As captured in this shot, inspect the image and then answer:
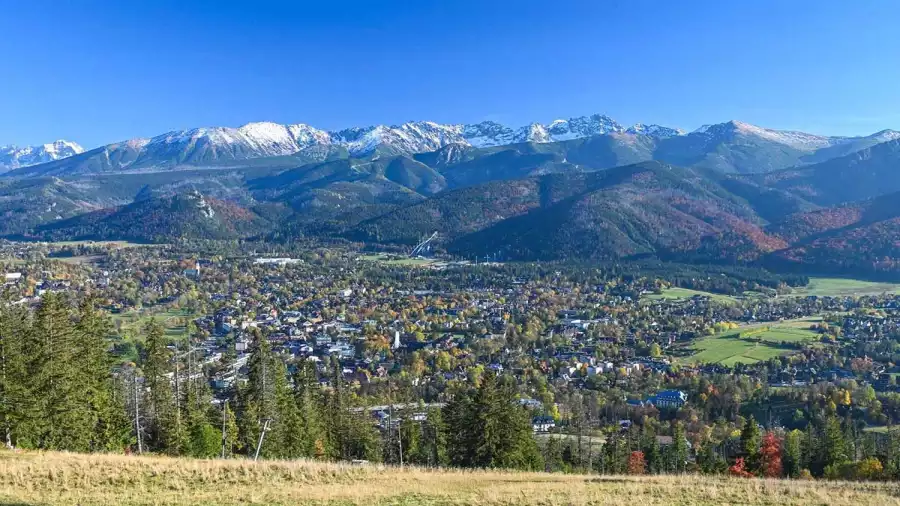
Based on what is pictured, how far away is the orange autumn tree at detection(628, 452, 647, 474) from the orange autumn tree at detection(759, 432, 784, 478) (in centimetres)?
742

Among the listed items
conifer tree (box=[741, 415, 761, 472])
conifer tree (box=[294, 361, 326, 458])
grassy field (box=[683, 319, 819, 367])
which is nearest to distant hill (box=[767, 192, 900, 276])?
grassy field (box=[683, 319, 819, 367])

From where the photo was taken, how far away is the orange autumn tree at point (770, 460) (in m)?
42.3

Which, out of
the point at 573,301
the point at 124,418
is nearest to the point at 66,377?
the point at 124,418

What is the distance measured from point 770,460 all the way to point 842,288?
130 meters

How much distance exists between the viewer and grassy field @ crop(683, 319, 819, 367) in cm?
8859

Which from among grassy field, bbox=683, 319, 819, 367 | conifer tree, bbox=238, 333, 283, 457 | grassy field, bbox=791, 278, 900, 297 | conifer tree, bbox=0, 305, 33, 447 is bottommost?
grassy field, bbox=683, 319, 819, 367

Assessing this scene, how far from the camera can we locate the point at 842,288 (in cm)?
15388

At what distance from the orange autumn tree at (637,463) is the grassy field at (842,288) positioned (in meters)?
116

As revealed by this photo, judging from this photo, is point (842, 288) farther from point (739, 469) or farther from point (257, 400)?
point (257, 400)

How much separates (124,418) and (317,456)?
10.3m

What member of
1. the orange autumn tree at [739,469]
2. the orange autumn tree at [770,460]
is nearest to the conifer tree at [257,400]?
the orange autumn tree at [739,469]

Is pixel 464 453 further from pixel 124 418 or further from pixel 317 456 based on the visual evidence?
pixel 124 418

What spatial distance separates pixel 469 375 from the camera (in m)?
81.7

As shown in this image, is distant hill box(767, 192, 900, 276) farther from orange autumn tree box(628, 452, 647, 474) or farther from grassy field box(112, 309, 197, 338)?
grassy field box(112, 309, 197, 338)
